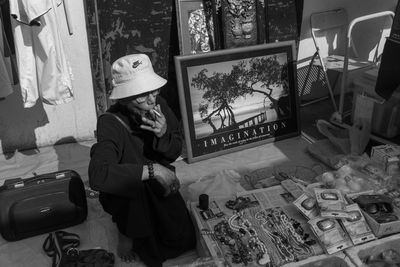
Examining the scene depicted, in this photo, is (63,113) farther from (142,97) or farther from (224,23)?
(142,97)

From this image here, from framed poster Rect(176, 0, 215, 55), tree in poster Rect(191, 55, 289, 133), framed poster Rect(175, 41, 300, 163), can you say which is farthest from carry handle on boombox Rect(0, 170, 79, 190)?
framed poster Rect(176, 0, 215, 55)

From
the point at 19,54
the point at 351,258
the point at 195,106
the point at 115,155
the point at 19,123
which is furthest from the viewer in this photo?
the point at 19,123

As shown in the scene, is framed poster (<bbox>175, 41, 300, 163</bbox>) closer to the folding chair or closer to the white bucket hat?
the folding chair

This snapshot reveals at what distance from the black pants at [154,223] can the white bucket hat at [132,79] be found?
487mm

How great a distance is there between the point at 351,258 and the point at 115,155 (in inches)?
50.2

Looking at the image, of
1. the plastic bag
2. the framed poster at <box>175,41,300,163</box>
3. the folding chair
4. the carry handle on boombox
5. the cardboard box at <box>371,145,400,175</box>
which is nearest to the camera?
the carry handle on boombox

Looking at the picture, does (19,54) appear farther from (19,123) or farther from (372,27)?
(372,27)

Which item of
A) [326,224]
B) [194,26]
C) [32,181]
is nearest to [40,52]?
[32,181]

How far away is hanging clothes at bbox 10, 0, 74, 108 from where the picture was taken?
261 cm

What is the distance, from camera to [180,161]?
323 centimetres

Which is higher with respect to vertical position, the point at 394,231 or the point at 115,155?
the point at 115,155

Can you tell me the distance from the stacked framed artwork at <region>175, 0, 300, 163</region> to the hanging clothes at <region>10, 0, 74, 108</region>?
0.87 metres

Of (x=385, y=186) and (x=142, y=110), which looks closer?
(x=142, y=110)

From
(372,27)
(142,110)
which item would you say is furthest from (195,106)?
(372,27)
